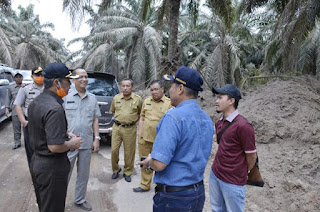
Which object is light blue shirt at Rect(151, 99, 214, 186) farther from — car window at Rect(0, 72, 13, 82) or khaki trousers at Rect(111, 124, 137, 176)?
car window at Rect(0, 72, 13, 82)

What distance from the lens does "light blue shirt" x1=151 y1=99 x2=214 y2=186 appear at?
1.89m

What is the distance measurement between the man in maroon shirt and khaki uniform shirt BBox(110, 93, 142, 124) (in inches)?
87.0

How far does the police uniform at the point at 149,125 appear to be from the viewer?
4234 mm

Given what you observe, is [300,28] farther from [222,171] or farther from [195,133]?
[195,133]

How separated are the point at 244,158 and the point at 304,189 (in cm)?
172

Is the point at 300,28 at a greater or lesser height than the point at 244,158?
greater

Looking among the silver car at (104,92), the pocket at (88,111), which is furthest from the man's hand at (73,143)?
the silver car at (104,92)

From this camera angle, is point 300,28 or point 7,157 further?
point 300,28

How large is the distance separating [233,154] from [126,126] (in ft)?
8.12

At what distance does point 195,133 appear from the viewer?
2004mm

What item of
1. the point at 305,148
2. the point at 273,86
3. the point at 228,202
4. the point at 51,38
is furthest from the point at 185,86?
the point at 51,38

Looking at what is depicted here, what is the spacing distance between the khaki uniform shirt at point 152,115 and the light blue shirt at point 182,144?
216 centimetres

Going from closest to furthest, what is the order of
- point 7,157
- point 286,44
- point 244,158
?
point 244,158 → point 7,157 → point 286,44

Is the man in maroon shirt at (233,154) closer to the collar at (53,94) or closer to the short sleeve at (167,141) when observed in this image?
the short sleeve at (167,141)
